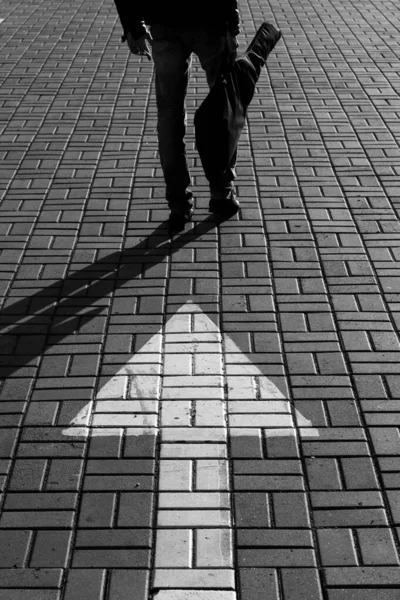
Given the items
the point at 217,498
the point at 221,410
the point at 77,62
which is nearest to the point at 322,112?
the point at 77,62

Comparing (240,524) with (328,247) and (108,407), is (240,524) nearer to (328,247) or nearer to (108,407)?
(108,407)

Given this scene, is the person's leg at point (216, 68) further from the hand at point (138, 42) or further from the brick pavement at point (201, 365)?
the hand at point (138, 42)

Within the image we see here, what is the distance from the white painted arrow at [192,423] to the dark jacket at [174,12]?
165 centimetres

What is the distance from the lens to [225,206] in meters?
5.51

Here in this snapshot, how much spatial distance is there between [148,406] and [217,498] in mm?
657

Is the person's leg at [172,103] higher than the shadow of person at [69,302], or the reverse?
the person's leg at [172,103]

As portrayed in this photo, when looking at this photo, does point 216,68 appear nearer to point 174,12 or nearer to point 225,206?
point 174,12

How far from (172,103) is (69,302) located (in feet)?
4.67

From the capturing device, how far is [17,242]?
5277 mm

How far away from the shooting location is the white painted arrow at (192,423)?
299 cm

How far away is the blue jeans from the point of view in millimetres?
4922

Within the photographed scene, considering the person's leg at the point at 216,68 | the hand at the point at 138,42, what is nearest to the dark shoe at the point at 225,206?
the person's leg at the point at 216,68

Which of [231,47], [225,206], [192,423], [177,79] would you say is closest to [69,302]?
[192,423]

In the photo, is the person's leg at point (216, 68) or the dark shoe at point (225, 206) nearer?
the person's leg at point (216, 68)
